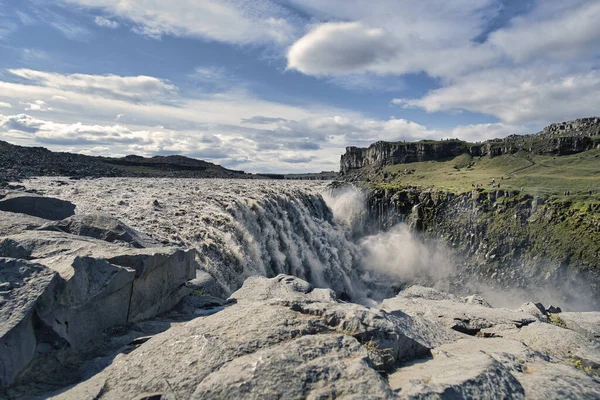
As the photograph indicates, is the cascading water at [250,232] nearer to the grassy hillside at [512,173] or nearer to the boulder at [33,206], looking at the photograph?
the boulder at [33,206]

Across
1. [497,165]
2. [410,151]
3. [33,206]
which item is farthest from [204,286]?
[410,151]

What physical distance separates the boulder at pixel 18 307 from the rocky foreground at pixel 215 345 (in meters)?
0.02

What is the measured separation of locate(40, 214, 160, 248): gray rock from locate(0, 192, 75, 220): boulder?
2900mm

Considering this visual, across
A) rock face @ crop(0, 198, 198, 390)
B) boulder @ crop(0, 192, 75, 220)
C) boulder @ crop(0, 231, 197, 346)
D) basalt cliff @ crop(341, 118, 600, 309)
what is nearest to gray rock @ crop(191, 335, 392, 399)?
rock face @ crop(0, 198, 198, 390)

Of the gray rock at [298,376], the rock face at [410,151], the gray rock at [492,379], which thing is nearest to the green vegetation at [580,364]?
the gray rock at [492,379]

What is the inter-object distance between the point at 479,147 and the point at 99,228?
115m

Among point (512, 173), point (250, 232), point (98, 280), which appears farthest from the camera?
point (512, 173)

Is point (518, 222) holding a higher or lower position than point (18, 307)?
lower

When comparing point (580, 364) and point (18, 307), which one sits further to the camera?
point (580, 364)

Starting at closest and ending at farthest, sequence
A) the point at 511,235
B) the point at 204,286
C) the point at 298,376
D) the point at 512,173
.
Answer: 1. the point at 298,376
2. the point at 204,286
3. the point at 511,235
4. the point at 512,173

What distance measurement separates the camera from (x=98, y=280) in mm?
9883

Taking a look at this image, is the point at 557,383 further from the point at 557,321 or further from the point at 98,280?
the point at 557,321

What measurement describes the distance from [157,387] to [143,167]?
457ft

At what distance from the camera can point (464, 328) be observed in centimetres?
1238
